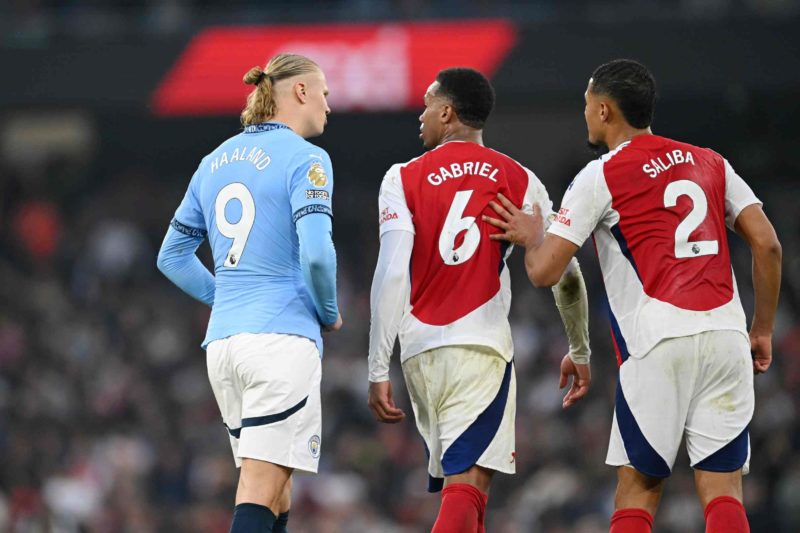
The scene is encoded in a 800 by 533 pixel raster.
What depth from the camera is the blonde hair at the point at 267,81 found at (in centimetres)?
507

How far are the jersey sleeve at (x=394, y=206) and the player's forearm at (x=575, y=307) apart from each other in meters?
0.72

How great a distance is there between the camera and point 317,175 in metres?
4.77

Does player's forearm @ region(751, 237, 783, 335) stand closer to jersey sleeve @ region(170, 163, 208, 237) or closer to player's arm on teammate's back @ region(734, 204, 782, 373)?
player's arm on teammate's back @ region(734, 204, 782, 373)

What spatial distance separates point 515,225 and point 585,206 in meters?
0.33

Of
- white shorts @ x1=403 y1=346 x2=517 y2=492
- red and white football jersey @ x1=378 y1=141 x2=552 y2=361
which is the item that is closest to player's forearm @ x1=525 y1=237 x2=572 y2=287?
red and white football jersey @ x1=378 y1=141 x2=552 y2=361

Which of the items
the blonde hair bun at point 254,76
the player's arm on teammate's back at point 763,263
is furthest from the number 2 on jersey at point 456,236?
the player's arm on teammate's back at point 763,263

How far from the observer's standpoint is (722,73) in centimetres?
1195

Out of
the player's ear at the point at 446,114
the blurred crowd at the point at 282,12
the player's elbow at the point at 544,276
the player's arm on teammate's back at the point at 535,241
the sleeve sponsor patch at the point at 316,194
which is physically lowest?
the player's elbow at the point at 544,276

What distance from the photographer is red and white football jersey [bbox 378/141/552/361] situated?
5.11 m

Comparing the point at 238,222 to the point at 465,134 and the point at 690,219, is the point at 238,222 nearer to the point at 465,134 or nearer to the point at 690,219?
the point at 465,134

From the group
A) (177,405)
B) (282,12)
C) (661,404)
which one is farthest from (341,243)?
(661,404)

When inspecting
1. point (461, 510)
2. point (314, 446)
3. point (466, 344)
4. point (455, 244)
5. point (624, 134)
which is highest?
point (624, 134)

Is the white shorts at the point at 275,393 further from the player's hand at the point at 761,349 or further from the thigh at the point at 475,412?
the player's hand at the point at 761,349

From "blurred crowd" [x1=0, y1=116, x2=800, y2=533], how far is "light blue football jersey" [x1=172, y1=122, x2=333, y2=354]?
6.43 meters
